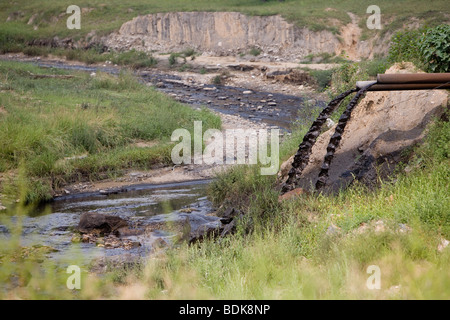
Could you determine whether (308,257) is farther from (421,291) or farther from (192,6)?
(192,6)

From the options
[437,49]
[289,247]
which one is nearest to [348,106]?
[437,49]

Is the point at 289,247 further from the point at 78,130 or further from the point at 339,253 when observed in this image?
the point at 78,130

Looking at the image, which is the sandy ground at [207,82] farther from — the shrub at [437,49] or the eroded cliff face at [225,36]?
the shrub at [437,49]

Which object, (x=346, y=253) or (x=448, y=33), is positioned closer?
(x=346, y=253)

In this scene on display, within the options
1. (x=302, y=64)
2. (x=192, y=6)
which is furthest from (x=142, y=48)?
(x=302, y=64)

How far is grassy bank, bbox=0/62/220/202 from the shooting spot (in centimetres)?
1330

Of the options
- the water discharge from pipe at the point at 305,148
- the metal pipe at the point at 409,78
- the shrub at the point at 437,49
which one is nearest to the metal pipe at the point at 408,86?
the metal pipe at the point at 409,78

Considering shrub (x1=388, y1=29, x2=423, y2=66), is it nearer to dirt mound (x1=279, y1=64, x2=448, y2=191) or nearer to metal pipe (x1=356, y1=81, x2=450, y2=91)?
dirt mound (x1=279, y1=64, x2=448, y2=191)

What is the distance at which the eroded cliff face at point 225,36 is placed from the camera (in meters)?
37.8

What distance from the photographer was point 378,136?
10234 mm

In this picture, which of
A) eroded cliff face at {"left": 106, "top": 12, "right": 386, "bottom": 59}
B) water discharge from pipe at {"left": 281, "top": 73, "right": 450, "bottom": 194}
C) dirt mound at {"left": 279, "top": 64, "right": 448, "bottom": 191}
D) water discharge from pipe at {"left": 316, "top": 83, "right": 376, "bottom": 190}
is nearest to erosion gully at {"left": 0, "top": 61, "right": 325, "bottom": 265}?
water discharge from pipe at {"left": 281, "top": 73, "right": 450, "bottom": 194}

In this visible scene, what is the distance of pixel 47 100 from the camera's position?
711 inches

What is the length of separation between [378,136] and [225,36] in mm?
34532
